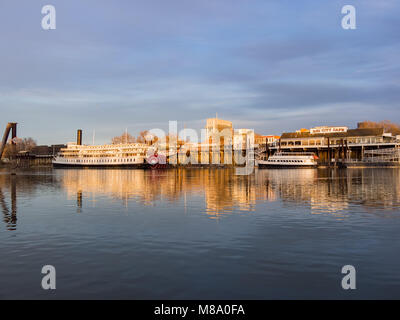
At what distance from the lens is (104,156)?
474 feet

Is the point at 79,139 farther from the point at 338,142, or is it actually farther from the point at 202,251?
the point at 202,251

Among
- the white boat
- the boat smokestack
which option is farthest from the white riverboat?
the white boat

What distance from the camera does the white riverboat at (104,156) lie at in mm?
131875

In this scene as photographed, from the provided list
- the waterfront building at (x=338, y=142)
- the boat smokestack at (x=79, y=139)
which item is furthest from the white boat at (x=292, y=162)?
the boat smokestack at (x=79, y=139)

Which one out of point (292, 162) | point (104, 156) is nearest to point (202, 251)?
point (292, 162)

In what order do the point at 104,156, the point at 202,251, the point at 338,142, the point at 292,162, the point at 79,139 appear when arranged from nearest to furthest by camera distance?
the point at 202,251 < the point at 292,162 < the point at 338,142 < the point at 104,156 < the point at 79,139

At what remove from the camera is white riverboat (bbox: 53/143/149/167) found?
13188cm

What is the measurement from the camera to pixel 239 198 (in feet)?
96.9

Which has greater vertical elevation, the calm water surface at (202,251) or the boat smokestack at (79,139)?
the boat smokestack at (79,139)

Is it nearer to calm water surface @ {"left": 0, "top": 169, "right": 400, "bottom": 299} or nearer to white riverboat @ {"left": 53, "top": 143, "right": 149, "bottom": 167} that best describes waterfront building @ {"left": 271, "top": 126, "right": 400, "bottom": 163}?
white riverboat @ {"left": 53, "top": 143, "right": 149, "bottom": 167}

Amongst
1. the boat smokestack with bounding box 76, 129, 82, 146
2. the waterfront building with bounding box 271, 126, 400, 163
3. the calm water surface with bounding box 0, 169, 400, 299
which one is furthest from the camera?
the boat smokestack with bounding box 76, 129, 82, 146

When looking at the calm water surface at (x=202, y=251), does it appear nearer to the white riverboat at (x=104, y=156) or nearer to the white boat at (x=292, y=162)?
the white boat at (x=292, y=162)
